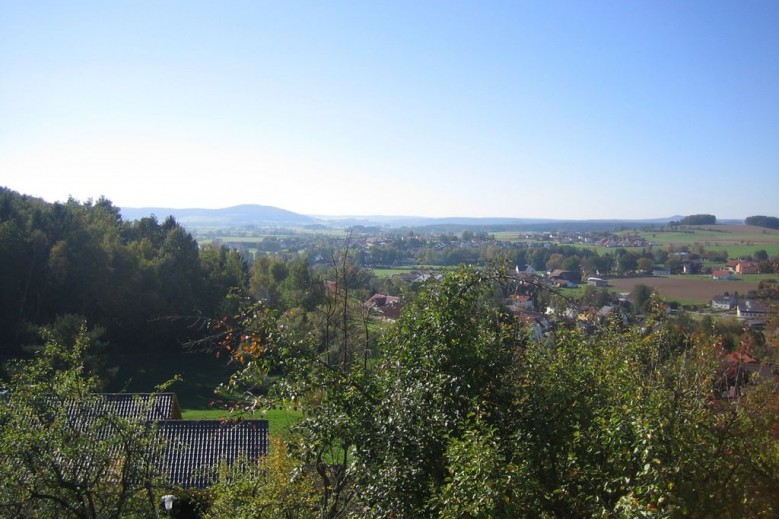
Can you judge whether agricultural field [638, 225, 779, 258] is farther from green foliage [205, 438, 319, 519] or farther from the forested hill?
green foliage [205, 438, 319, 519]

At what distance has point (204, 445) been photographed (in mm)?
13281

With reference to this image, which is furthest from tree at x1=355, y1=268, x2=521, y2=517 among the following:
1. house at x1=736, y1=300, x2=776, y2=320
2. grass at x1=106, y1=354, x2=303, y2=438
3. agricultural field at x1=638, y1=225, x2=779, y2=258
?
agricultural field at x1=638, y1=225, x2=779, y2=258

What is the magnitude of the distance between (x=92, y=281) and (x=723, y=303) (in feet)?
107

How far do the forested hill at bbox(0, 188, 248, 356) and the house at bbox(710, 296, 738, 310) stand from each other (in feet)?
81.6

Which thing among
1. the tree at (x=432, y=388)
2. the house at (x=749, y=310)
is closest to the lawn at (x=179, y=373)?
the tree at (x=432, y=388)

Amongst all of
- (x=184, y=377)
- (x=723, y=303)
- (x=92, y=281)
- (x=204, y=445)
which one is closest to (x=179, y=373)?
(x=184, y=377)

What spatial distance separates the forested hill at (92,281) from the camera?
29.9 m

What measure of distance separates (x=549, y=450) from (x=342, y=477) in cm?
188

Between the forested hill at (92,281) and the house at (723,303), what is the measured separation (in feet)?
81.6

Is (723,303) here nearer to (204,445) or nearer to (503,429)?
(204,445)

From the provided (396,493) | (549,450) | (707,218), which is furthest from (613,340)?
(707,218)

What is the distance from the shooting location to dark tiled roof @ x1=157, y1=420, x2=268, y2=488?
501 inches

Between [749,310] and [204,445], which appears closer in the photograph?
[204,445]

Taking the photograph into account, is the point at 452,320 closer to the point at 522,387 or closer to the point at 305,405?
the point at 522,387
